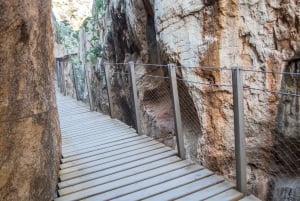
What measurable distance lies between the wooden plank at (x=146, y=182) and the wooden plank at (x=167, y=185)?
5 centimetres

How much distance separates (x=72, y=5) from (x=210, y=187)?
75.9 ft

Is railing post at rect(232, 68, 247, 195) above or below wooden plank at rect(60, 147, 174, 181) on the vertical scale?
above

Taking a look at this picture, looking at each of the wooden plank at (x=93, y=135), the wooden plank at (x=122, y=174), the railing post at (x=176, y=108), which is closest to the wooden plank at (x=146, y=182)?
the wooden plank at (x=122, y=174)

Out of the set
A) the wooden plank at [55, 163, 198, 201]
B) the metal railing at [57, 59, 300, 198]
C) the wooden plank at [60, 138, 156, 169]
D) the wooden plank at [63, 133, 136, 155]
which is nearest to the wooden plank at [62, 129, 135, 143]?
the wooden plank at [63, 133, 136, 155]

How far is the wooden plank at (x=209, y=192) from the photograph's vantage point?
3.14 meters

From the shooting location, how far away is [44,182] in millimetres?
3072

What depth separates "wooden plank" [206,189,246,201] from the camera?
304cm

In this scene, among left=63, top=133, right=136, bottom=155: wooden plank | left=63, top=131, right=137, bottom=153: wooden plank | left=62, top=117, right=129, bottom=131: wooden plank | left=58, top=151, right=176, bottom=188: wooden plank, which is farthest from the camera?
left=62, top=117, right=129, bottom=131: wooden plank

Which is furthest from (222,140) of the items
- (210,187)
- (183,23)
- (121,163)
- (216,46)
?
(210,187)

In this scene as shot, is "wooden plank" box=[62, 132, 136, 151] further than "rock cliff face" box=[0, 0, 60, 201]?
Yes

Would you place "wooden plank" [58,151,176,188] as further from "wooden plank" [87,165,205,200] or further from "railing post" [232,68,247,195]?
"railing post" [232,68,247,195]

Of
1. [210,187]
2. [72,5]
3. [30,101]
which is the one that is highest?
[72,5]

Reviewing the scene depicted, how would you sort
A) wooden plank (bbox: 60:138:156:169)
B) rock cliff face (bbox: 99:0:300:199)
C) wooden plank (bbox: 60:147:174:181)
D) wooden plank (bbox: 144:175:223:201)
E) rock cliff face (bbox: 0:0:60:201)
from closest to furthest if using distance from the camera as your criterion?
rock cliff face (bbox: 0:0:60:201)
wooden plank (bbox: 144:175:223:201)
wooden plank (bbox: 60:147:174:181)
wooden plank (bbox: 60:138:156:169)
rock cliff face (bbox: 99:0:300:199)

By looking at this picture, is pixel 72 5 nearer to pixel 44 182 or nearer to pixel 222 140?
pixel 222 140
